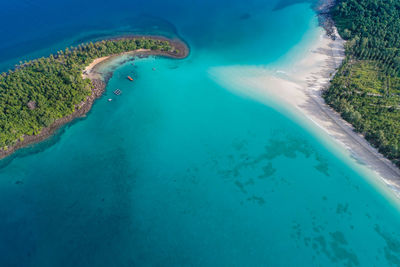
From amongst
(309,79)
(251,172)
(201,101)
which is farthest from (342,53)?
(251,172)

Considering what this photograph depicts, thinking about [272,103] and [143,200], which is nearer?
[143,200]

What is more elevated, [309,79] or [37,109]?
[309,79]

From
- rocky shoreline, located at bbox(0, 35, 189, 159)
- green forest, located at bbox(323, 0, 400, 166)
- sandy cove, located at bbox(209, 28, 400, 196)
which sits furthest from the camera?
green forest, located at bbox(323, 0, 400, 166)

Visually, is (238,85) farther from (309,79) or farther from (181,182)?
(181,182)

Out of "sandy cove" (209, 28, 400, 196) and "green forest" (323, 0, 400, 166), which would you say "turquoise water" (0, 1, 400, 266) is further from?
"green forest" (323, 0, 400, 166)

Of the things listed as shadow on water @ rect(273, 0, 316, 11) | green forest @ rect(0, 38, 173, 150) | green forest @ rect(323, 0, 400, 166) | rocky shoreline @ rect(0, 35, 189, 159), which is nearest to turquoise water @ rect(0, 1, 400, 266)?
rocky shoreline @ rect(0, 35, 189, 159)

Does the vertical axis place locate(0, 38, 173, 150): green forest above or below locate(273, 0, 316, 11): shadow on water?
below

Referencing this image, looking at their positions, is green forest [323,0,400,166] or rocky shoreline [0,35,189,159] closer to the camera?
rocky shoreline [0,35,189,159]

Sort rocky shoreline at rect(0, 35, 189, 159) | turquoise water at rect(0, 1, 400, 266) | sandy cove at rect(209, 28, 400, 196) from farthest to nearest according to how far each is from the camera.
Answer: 1. rocky shoreline at rect(0, 35, 189, 159)
2. sandy cove at rect(209, 28, 400, 196)
3. turquoise water at rect(0, 1, 400, 266)
